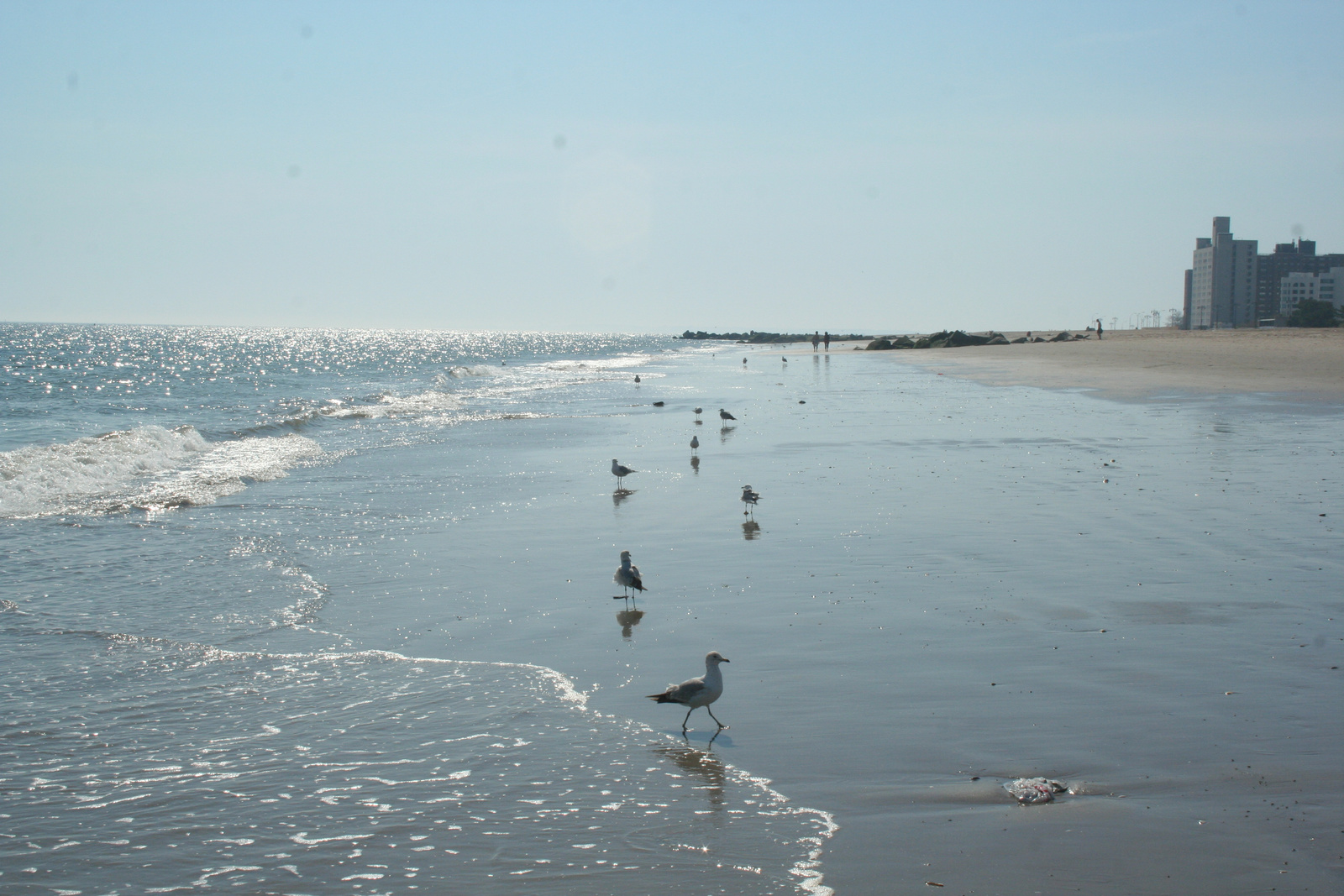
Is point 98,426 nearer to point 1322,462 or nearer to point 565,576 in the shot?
point 565,576

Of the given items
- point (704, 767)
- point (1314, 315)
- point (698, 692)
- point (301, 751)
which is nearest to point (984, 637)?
point (698, 692)

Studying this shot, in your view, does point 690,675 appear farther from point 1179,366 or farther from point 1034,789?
point 1179,366

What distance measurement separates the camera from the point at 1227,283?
16950 centimetres

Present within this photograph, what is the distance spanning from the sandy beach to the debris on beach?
79.0 feet

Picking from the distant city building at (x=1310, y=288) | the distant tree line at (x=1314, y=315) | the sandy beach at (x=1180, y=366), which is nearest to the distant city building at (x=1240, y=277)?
the distant city building at (x=1310, y=288)

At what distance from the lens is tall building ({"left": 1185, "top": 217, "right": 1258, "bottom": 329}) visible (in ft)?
550

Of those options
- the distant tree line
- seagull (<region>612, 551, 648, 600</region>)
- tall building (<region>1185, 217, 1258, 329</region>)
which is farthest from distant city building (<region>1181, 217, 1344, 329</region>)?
seagull (<region>612, 551, 648, 600</region>)

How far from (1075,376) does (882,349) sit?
45842 mm

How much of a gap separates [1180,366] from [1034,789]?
38.3 meters

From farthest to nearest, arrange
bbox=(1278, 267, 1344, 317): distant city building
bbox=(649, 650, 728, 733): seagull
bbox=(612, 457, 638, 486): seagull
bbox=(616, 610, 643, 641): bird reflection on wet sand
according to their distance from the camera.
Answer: bbox=(1278, 267, 1344, 317): distant city building < bbox=(612, 457, 638, 486): seagull < bbox=(616, 610, 643, 641): bird reflection on wet sand < bbox=(649, 650, 728, 733): seagull

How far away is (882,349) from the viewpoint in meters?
83.1

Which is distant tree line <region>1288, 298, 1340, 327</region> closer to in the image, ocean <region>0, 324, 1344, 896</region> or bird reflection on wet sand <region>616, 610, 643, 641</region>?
ocean <region>0, 324, 1344, 896</region>

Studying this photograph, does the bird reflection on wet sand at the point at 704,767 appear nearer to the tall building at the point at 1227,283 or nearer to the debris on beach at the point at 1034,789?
the debris on beach at the point at 1034,789

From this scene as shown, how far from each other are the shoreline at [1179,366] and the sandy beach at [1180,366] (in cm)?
3
